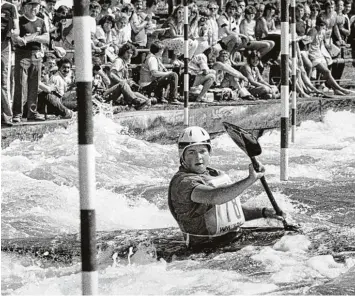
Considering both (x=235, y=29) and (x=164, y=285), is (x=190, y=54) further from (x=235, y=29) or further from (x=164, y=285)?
(x=164, y=285)

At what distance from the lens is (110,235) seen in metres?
6.68

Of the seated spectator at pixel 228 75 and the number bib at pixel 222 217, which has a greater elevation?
the seated spectator at pixel 228 75

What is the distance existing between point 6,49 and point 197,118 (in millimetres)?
3411

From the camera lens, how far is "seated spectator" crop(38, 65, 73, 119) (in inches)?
470

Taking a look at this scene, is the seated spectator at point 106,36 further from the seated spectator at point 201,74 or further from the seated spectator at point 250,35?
the seated spectator at point 250,35

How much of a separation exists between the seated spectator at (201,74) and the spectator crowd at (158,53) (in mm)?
15

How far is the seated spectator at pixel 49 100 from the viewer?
11.9 meters

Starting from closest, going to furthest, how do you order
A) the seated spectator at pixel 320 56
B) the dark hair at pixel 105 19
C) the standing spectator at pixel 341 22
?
1. the dark hair at pixel 105 19
2. the seated spectator at pixel 320 56
3. the standing spectator at pixel 341 22

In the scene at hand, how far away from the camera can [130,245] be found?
634 centimetres

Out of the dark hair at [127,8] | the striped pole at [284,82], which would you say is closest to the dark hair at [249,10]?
the dark hair at [127,8]

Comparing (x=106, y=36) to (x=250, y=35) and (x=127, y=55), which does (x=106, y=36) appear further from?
(x=250, y=35)

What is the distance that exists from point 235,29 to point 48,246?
9.64m

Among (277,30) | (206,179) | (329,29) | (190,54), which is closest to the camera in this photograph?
(206,179)

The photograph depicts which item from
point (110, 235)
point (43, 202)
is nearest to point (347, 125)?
point (43, 202)
